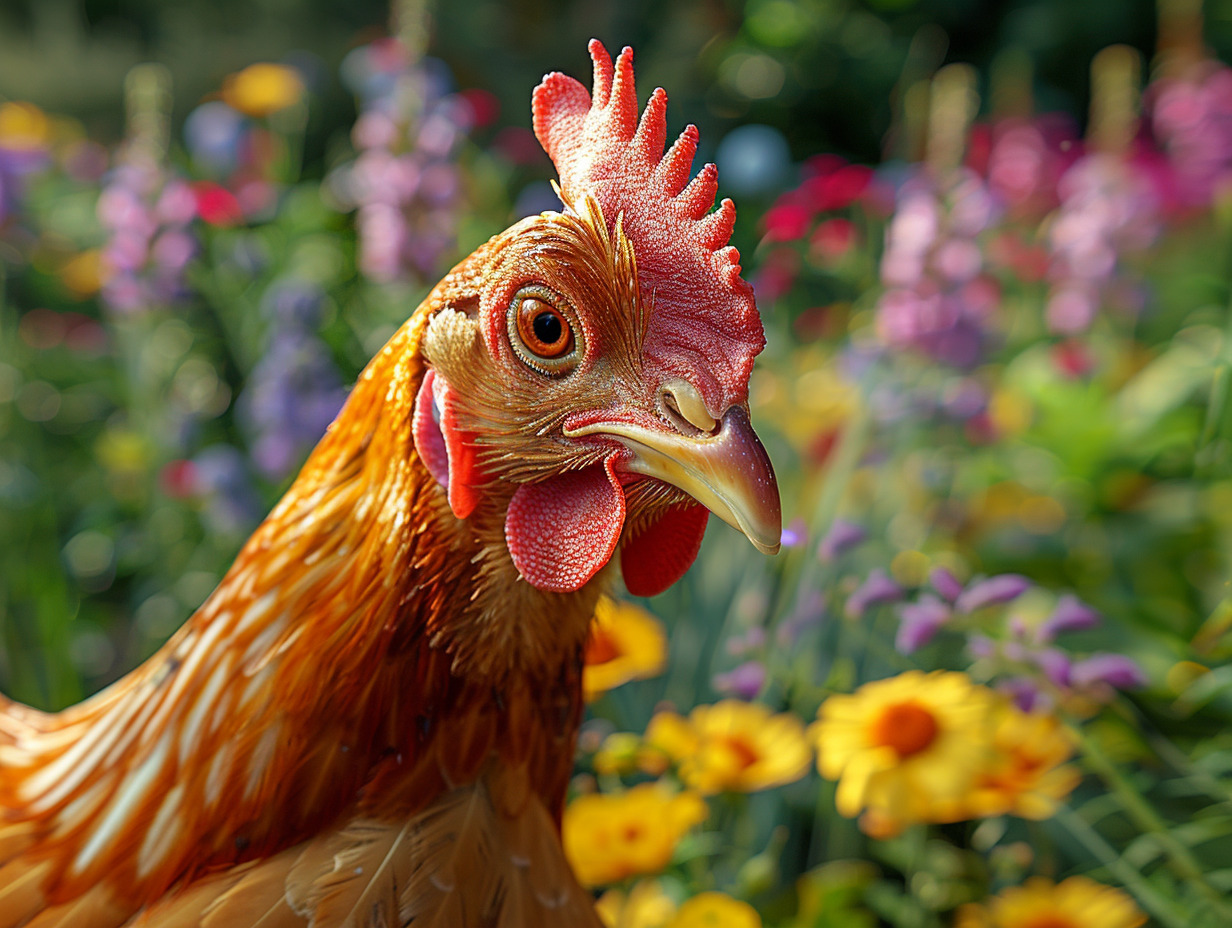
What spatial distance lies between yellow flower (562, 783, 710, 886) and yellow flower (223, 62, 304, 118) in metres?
2.80

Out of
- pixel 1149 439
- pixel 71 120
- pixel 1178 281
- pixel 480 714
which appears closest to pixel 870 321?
pixel 1149 439

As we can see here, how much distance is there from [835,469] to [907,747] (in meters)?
0.99

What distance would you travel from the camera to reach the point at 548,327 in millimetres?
862

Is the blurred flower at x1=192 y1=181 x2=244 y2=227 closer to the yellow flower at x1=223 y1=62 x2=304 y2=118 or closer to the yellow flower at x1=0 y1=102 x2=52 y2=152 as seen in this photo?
the yellow flower at x1=223 y1=62 x2=304 y2=118

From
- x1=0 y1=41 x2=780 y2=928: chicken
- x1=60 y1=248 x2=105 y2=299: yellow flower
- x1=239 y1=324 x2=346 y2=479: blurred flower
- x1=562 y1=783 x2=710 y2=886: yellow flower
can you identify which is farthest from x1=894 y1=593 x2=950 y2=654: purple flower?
x1=60 y1=248 x2=105 y2=299: yellow flower

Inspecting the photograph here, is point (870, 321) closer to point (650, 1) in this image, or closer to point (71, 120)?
Answer: point (650, 1)

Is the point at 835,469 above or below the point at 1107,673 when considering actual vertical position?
above

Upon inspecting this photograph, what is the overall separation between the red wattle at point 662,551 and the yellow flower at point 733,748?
556mm

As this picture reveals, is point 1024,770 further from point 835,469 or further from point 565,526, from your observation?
point 565,526

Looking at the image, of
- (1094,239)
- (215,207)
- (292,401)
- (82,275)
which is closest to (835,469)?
(292,401)

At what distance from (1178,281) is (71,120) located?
668 cm

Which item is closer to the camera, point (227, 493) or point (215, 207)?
point (227, 493)

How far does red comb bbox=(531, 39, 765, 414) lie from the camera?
847 mm

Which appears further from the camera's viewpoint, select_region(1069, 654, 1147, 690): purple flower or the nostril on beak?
select_region(1069, 654, 1147, 690): purple flower
